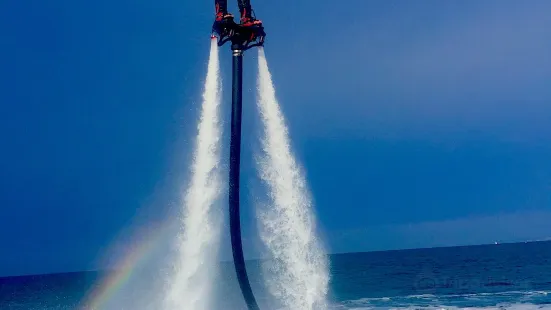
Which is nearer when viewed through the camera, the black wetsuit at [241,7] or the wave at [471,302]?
the black wetsuit at [241,7]

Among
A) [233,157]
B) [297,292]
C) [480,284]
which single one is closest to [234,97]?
[233,157]

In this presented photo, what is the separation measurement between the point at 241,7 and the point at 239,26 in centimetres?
58

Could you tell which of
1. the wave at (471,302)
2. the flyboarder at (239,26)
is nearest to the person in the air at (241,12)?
the flyboarder at (239,26)

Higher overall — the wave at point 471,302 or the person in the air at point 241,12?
the person in the air at point 241,12

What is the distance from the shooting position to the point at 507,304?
5012 cm

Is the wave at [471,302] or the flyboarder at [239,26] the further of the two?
the wave at [471,302]

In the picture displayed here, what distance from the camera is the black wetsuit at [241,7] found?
54.3 feet

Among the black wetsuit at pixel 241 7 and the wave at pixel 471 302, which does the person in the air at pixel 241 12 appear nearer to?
the black wetsuit at pixel 241 7

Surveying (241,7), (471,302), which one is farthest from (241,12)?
(471,302)

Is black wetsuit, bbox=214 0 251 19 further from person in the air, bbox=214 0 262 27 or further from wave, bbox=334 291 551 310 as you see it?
wave, bbox=334 291 551 310

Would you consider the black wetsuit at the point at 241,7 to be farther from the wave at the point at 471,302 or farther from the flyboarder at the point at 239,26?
the wave at the point at 471,302

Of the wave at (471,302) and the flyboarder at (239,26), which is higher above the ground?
the flyboarder at (239,26)

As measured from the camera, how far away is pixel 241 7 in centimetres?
1669

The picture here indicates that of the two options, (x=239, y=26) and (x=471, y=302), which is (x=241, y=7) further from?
(x=471, y=302)
